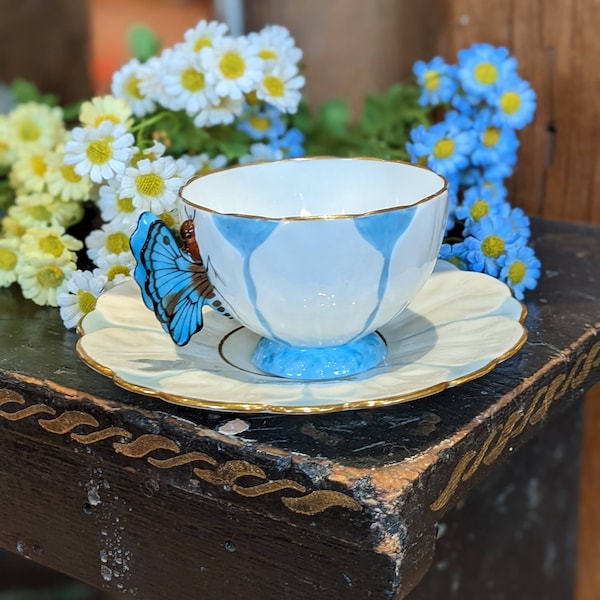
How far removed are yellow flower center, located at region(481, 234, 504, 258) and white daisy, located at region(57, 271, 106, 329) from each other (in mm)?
272

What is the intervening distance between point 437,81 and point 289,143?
0.50 ft

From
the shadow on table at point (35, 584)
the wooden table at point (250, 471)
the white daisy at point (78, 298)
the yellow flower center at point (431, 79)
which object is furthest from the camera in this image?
the shadow on table at point (35, 584)

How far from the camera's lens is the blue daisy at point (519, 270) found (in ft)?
1.99

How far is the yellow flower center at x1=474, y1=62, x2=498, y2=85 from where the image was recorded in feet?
2.48

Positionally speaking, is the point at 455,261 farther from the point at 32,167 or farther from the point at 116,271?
the point at 32,167

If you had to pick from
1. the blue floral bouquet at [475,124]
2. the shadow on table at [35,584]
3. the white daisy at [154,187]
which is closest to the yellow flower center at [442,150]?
the blue floral bouquet at [475,124]

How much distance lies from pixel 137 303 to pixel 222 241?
123mm

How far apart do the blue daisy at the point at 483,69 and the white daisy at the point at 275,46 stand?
6.0 inches

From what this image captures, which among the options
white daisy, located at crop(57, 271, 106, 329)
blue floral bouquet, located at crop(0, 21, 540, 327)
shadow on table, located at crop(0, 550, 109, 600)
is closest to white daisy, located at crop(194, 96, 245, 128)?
blue floral bouquet, located at crop(0, 21, 540, 327)

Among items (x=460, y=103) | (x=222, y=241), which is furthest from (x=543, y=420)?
(x=460, y=103)

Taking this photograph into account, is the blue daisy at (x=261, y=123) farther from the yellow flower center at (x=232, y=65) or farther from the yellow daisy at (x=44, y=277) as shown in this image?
the yellow daisy at (x=44, y=277)

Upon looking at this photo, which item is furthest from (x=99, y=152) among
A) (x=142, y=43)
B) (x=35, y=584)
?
(x=35, y=584)

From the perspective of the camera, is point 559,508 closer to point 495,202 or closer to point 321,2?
point 495,202

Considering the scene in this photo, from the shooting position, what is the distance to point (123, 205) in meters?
0.63
